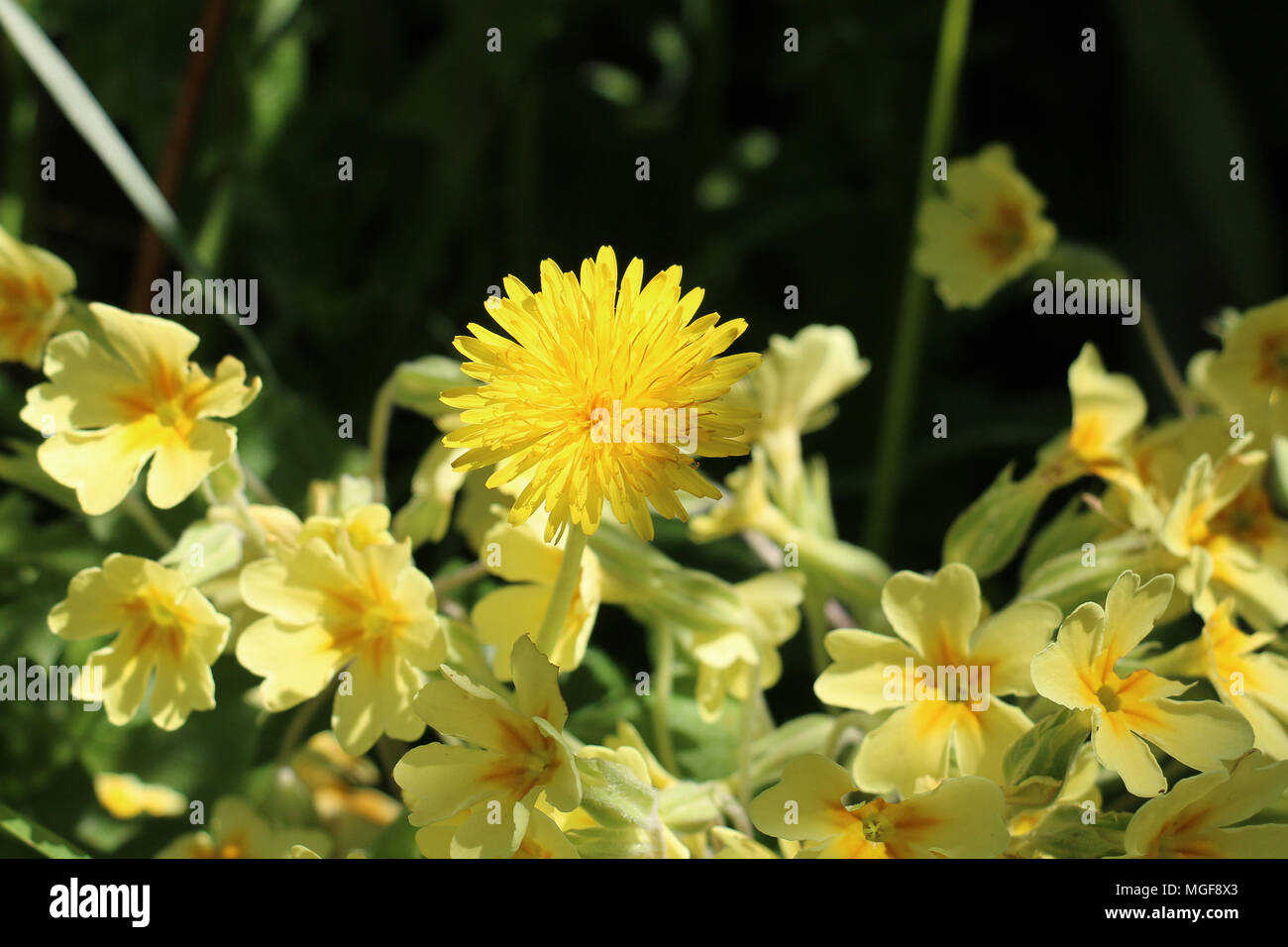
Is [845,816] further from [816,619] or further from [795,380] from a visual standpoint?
[795,380]

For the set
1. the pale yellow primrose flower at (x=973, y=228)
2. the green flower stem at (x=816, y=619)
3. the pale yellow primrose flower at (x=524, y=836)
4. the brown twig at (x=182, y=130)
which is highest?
the brown twig at (x=182, y=130)

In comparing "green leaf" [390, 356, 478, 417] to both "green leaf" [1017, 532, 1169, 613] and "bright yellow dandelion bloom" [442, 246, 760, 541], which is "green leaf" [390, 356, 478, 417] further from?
"green leaf" [1017, 532, 1169, 613]

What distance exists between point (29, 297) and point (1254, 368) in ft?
2.07

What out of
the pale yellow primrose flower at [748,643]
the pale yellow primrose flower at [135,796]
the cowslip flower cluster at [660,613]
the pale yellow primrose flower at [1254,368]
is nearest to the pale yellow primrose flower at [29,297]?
the cowslip flower cluster at [660,613]

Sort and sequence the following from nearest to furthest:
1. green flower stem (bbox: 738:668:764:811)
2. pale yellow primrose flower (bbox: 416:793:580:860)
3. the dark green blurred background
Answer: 1. pale yellow primrose flower (bbox: 416:793:580:860)
2. green flower stem (bbox: 738:668:764:811)
3. the dark green blurred background

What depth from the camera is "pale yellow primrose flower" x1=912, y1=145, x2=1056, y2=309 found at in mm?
729

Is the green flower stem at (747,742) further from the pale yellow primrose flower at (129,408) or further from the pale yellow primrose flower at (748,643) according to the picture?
the pale yellow primrose flower at (129,408)

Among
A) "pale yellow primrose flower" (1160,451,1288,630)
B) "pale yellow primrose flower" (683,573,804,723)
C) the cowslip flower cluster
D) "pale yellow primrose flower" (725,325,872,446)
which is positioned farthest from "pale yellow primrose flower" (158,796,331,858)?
"pale yellow primrose flower" (1160,451,1288,630)

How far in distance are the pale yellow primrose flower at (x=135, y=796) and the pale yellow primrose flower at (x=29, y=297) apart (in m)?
0.24

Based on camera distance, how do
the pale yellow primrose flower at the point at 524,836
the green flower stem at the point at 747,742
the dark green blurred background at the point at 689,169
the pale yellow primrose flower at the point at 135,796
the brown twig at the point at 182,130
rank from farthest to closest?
1. the dark green blurred background at the point at 689,169
2. the brown twig at the point at 182,130
3. the pale yellow primrose flower at the point at 135,796
4. the green flower stem at the point at 747,742
5. the pale yellow primrose flower at the point at 524,836

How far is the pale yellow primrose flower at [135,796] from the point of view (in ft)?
2.23

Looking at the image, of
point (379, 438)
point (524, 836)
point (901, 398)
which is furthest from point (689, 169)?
point (524, 836)

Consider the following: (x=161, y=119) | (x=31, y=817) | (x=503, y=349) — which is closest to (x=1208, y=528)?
(x=503, y=349)

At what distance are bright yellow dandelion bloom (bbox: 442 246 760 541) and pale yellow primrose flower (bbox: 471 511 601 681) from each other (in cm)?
9
